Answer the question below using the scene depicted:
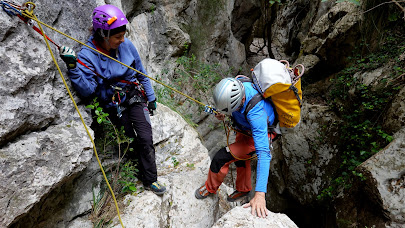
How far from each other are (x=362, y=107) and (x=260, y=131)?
3737mm

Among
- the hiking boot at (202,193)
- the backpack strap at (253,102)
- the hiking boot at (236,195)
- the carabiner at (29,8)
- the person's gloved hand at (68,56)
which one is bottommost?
the hiking boot at (236,195)

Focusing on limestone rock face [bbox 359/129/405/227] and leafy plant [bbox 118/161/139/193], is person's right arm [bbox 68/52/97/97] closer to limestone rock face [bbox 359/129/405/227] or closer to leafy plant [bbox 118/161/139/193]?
leafy plant [bbox 118/161/139/193]

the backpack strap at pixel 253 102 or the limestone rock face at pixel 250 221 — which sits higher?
the backpack strap at pixel 253 102

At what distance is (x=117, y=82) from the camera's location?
300 centimetres

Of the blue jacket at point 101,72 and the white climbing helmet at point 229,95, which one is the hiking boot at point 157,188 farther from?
the white climbing helmet at point 229,95

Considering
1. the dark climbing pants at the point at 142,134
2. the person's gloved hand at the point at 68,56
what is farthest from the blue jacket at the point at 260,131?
the person's gloved hand at the point at 68,56

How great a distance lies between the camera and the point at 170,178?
3.70 metres

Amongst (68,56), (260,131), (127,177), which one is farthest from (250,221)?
(68,56)

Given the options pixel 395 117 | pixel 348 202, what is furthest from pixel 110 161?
pixel 395 117

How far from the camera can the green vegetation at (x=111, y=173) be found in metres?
2.88

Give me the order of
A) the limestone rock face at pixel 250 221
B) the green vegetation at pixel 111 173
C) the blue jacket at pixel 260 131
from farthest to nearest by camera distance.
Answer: the green vegetation at pixel 111 173 → the blue jacket at pixel 260 131 → the limestone rock face at pixel 250 221

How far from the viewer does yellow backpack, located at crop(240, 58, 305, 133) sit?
Result: 2.69 m

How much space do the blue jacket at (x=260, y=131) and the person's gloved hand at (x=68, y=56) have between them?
196 centimetres

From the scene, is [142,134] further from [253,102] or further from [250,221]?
[250,221]
